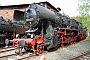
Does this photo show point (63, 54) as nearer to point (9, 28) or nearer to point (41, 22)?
point (41, 22)

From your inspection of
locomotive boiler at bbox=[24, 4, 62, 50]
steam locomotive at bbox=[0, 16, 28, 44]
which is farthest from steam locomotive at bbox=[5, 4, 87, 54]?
steam locomotive at bbox=[0, 16, 28, 44]

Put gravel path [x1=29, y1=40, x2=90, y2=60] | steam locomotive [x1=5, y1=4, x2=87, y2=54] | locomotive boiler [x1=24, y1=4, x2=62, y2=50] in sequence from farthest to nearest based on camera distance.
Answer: locomotive boiler [x1=24, y1=4, x2=62, y2=50], steam locomotive [x1=5, y1=4, x2=87, y2=54], gravel path [x1=29, y1=40, x2=90, y2=60]

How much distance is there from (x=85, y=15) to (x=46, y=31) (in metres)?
28.4

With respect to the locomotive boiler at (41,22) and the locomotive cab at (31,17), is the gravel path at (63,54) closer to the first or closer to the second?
the locomotive boiler at (41,22)

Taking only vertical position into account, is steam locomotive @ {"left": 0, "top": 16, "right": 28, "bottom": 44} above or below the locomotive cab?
below

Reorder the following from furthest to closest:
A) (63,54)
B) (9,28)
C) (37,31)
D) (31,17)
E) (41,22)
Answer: (9,28) < (37,31) < (63,54) < (41,22) < (31,17)

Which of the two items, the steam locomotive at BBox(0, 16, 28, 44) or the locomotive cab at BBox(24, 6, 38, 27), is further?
the steam locomotive at BBox(0, 16, 28, 44)

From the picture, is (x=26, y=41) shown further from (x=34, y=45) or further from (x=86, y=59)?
(x=86, y=59)

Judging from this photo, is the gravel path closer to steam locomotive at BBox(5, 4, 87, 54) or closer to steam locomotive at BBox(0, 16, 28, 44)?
steam locomotive at BBox(5, 4, 87, 54)

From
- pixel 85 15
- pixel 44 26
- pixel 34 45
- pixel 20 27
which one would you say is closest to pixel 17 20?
pixel 20 27

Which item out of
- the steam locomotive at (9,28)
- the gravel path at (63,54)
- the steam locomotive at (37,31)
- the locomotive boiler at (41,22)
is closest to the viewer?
the gravel path at (63,54)

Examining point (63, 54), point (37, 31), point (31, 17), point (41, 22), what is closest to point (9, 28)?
point (37, 31)

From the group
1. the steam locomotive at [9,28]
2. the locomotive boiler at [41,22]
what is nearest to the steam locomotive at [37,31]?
the locomotive boiler at [41,22]

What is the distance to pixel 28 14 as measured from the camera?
895 cm
